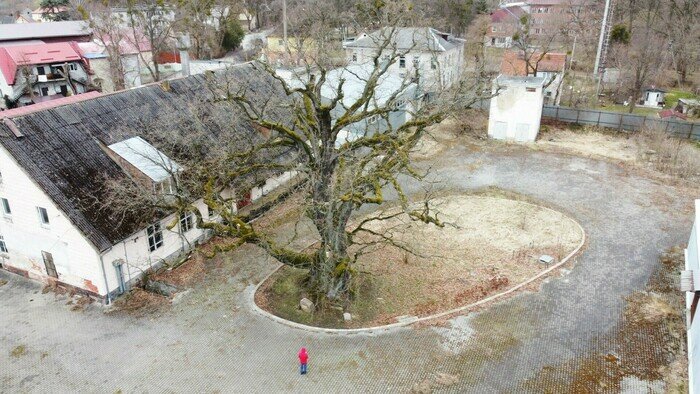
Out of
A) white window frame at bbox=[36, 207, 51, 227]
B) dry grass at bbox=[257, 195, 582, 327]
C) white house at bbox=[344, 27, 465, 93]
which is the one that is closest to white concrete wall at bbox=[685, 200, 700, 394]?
dry grass at bbox=[257, 195, 582, 327]

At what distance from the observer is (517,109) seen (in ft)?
128

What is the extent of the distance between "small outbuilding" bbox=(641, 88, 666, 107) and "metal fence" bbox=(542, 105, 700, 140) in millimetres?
12071

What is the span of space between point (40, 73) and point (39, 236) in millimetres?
33922

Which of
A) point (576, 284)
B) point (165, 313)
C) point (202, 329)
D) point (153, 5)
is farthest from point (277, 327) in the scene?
point (153, 5)

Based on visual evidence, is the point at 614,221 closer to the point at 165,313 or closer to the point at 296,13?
the point at 165,313

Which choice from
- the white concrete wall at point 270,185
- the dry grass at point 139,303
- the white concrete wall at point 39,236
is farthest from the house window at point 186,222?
the white concrete wall at point 270,185

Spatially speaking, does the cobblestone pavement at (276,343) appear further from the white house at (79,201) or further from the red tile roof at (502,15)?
the red tile roof at (502,15)

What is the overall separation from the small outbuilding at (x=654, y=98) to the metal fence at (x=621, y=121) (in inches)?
475

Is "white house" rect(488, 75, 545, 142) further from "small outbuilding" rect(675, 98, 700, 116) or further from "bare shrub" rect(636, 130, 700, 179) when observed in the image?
"small outbuilding" rect(675, 98, 700, 116)

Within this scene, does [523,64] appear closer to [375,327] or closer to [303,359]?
[375,327]

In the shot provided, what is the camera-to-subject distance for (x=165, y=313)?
65.8 feet

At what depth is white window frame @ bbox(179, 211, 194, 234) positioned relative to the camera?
23.7m

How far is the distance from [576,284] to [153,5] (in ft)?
129

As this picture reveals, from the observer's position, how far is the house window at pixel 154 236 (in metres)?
22.0
